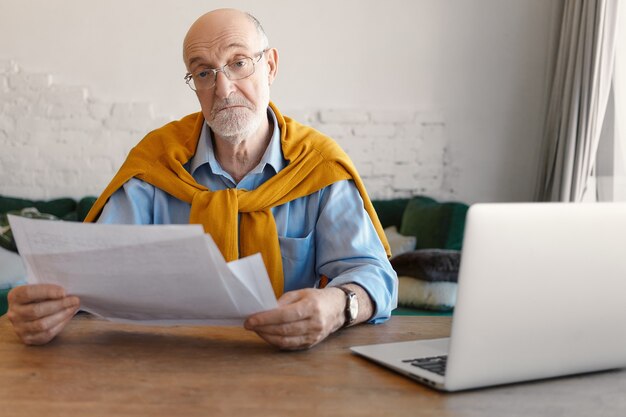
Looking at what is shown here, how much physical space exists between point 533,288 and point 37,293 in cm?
82

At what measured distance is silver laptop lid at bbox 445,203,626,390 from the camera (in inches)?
39.8

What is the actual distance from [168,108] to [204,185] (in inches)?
109

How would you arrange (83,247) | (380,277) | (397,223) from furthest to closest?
(397,223), (380,277), (83,247)

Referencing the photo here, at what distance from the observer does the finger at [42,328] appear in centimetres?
136

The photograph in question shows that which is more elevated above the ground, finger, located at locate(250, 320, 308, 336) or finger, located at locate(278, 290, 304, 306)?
finger, located at locate(278, 290, 304, 306)

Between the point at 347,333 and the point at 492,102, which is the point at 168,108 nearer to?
the point at 492,102

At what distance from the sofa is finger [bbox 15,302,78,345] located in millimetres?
2325

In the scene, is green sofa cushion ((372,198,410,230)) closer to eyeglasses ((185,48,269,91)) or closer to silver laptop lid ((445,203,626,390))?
eyeglasses ((185,48,269,91))

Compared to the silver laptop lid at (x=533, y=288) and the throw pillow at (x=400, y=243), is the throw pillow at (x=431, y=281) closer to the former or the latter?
the throw pillow at (x=400, y=243)

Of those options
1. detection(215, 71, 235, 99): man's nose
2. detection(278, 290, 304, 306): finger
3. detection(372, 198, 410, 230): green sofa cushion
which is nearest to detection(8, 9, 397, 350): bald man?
detection(215, 71, 235, 99): man's nose

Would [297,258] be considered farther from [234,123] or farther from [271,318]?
[271,318]

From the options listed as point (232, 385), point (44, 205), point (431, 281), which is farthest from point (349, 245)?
point (44, 205)

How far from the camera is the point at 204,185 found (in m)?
2.09

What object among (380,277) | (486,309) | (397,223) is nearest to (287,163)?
(380,277)
